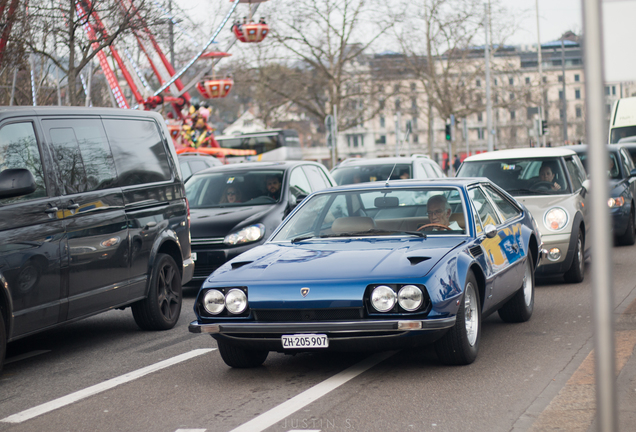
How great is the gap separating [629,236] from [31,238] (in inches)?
442

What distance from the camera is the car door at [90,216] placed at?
7043 millimetres

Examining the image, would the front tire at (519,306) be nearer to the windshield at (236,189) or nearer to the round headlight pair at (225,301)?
the round headlight pair at (225,301)

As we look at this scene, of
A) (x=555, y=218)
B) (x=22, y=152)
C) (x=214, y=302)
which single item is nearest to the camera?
(x=214, y=302)

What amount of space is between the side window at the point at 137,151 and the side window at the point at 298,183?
11.5 feet

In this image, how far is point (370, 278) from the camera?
568cm

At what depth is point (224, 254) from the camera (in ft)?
35.4

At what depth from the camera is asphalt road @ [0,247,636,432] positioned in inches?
196

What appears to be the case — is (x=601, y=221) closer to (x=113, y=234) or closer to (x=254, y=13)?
(x=113, y=234)

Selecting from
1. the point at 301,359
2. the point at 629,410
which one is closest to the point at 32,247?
Result: the point at 301,359

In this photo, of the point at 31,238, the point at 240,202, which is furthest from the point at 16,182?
the point at 240,202

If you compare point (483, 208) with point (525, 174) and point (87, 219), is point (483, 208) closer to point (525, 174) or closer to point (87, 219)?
point (87, 219)

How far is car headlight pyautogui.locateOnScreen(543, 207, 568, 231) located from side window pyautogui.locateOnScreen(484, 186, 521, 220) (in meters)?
2.23

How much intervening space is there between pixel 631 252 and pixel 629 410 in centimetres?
969

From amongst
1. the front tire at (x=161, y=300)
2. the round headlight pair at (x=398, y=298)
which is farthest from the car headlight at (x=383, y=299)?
the front tire at (x=161, y=300)
